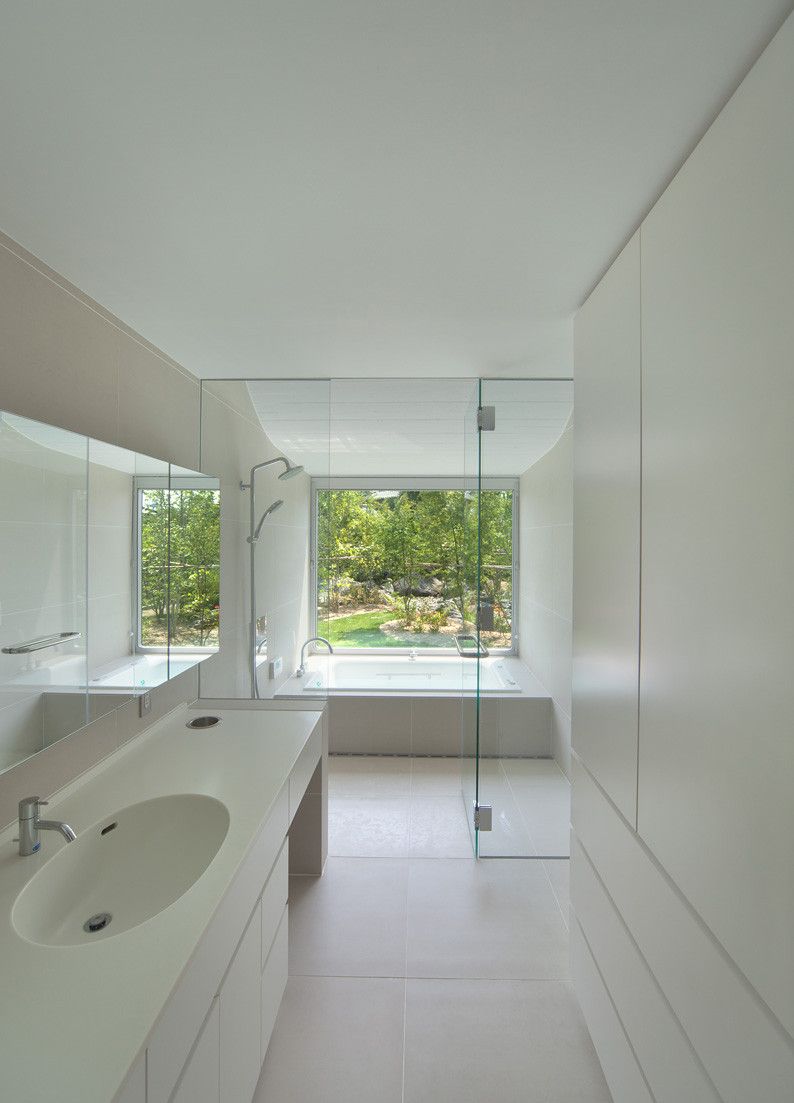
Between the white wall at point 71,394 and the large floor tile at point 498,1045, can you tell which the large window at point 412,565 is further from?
the large floor tile at point 498,1045

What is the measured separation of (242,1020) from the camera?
138 centimetres

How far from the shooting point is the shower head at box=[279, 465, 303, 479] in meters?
2.70

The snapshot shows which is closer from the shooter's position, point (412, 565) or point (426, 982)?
point (426, 982)

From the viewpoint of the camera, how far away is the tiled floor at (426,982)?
1.62 metres

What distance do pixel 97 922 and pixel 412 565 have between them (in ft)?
9.34

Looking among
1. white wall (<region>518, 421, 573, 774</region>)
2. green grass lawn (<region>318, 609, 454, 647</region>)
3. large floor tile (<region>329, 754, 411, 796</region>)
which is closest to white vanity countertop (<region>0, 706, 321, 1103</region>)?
green grass lawn (<region>318, 609, 454, 647</region>)

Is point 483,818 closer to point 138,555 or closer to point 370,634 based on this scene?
point 370,634

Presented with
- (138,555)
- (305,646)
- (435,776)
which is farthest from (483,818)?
(138,555)

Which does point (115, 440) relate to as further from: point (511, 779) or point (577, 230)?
point (511, 779)

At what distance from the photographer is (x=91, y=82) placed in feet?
3.03

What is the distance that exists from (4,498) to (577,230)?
4.96 ft

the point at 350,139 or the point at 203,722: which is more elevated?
the point at 350,139

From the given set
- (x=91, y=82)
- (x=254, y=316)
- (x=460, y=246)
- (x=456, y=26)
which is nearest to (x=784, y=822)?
(x=456, y=26)

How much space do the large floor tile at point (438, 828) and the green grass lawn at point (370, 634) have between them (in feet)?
3.34
